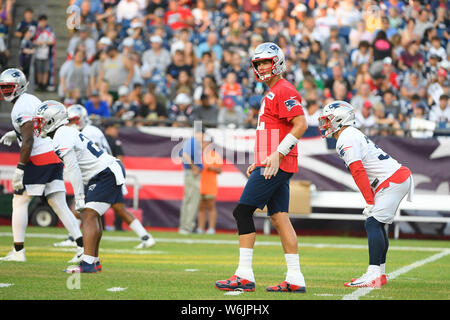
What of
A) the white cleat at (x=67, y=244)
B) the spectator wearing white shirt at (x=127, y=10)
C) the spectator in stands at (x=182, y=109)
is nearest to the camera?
the white cleat at (x=67, y=244)

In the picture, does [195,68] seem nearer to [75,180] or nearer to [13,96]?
[13,96]

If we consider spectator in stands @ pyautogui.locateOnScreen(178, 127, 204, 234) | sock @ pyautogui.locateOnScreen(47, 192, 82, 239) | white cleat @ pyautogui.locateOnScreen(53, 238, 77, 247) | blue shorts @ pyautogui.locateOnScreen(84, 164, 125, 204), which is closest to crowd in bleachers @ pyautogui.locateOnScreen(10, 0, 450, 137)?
spectator in stands @ pyautogui.locateOnScreen(178, 127, 204, 234)

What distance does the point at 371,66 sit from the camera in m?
→ 18.9

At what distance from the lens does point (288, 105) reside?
7.37 m

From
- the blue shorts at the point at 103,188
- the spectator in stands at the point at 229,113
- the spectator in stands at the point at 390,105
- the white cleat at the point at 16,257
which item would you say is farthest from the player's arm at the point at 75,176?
Result: the spectator in stands at the point at 390,105

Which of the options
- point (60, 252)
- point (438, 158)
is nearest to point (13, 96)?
point (60, 252)

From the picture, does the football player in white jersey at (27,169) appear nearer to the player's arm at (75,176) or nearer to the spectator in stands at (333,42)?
the player's arm at (75,176)

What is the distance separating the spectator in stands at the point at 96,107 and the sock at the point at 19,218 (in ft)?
24.1

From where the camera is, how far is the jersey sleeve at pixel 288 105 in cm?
736

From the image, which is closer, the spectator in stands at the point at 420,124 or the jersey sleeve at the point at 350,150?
the jersey sleeve at the point at 350,150

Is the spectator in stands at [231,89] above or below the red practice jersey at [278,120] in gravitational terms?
above

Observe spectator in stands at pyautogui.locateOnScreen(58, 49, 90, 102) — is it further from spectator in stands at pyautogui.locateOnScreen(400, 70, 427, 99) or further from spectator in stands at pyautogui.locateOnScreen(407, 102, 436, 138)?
spectator in stands at pyautogui.locateOnScreen(407, 102, 436, 138)
